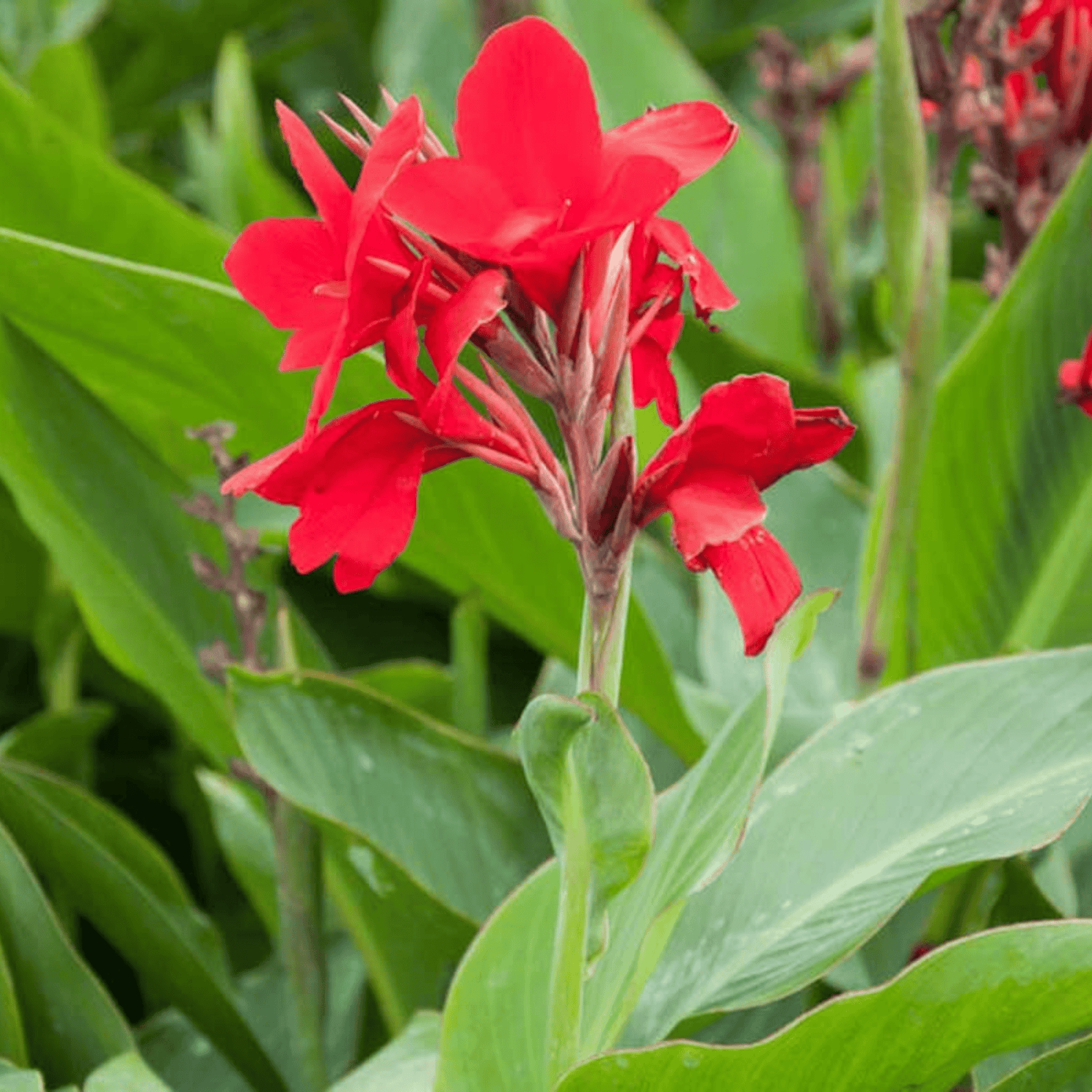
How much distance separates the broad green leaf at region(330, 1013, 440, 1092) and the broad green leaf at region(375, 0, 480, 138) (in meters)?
0.99

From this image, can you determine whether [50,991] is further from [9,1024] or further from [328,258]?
[328,258]

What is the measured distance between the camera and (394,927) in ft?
2.80

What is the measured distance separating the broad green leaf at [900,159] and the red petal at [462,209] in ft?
1.13

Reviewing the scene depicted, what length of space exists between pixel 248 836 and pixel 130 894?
5.5 inches

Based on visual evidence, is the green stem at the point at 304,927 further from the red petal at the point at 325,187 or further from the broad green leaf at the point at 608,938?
the red petal at the point at 325,187

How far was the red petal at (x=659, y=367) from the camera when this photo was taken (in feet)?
2.02

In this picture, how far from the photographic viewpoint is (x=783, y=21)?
2.10 m

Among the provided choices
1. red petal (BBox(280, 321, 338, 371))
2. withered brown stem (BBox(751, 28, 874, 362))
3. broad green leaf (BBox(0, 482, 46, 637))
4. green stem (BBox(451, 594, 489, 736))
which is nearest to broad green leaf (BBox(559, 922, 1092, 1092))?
red petal (BBox(280, 321, 338, 371))

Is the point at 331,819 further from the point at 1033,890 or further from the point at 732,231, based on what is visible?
the point at 732,231

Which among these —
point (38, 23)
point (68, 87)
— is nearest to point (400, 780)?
point (68, 87)

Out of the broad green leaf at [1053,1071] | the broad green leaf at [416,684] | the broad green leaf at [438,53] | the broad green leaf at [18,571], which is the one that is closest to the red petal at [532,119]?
the broad green leaf at [1053,1071]

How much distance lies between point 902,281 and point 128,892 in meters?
0.51

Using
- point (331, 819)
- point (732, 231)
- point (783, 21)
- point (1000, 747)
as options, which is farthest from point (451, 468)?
point (783, 21)

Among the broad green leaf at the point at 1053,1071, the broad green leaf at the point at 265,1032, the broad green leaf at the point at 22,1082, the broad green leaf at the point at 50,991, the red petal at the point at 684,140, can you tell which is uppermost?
the red petal at the point at 684,140
